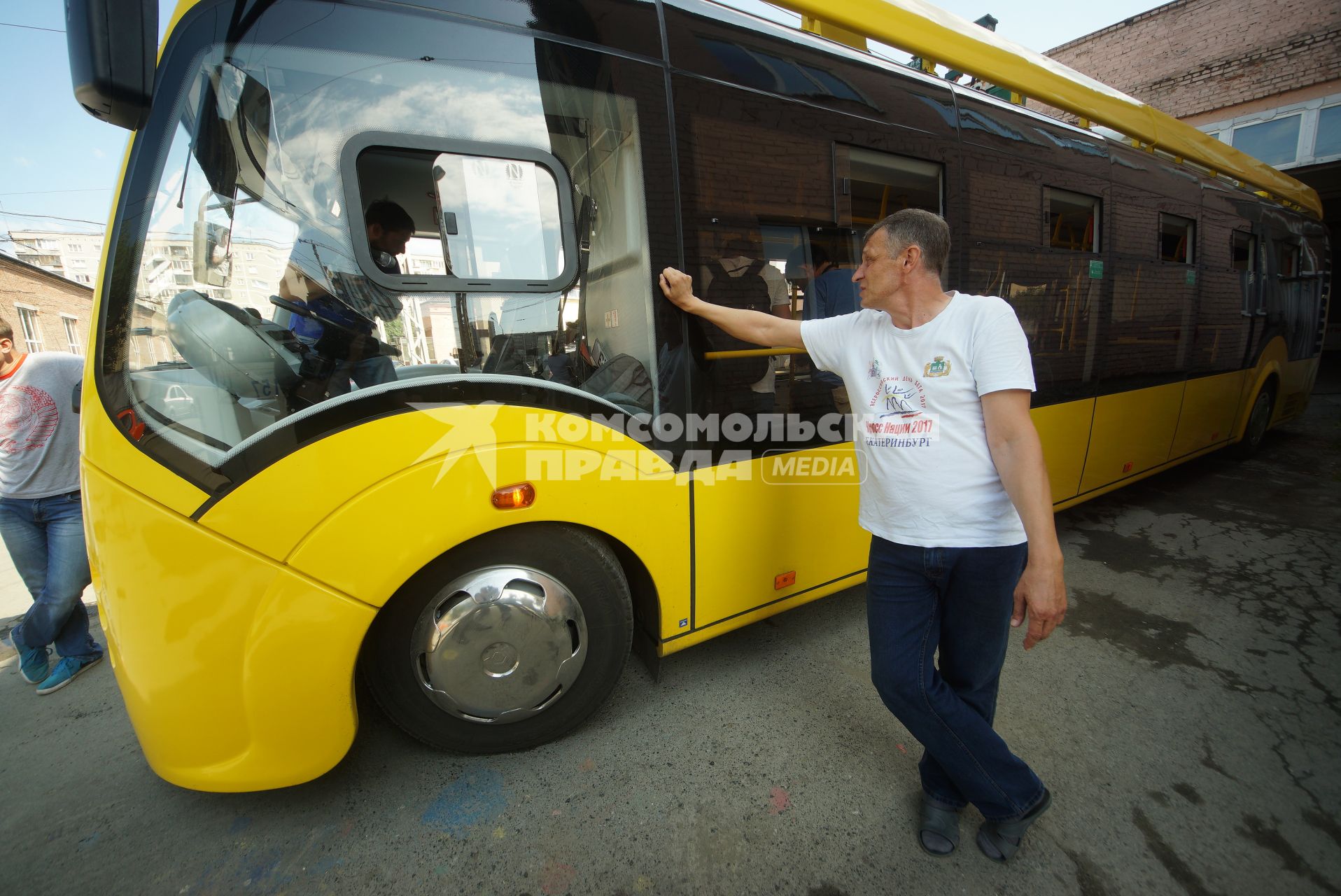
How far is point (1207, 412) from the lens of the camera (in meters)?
5.23

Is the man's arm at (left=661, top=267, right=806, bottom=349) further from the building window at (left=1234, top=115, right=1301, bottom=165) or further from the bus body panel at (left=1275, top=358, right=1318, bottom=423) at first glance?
the building window at (left=1234, top=115, right=1301, bottom=165)

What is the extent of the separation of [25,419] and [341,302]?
2.29m

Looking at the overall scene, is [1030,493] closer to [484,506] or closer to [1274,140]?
[484,506]

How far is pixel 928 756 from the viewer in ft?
6.36

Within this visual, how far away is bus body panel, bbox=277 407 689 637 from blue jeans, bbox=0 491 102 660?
213 centimetres

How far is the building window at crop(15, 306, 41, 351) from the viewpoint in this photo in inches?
733

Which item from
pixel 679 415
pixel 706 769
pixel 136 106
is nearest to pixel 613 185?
pixel 679 415

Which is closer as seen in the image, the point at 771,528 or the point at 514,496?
the point at 514,496

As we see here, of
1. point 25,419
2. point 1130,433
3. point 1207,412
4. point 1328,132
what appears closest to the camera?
point 25,419

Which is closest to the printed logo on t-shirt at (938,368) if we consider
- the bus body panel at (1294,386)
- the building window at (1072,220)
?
the building window at (1072,220)

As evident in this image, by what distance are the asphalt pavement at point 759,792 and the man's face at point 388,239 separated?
1931mm

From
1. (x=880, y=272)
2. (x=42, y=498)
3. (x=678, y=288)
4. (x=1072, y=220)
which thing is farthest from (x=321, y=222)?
(x=1072, y=220)

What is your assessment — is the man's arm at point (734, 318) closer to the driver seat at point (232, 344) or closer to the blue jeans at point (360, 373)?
the blue jeans at point (360, 373)

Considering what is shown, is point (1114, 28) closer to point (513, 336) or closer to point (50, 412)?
point (513, 336)
